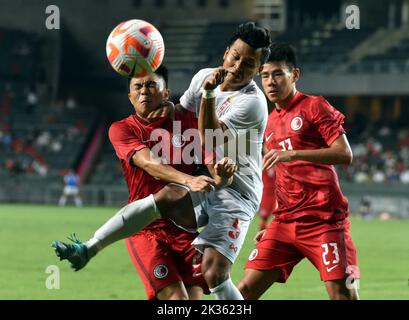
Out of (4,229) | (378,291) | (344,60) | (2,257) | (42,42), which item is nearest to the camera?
(378,291)

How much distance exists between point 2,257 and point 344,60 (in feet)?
92.7

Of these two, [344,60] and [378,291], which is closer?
[378,291]

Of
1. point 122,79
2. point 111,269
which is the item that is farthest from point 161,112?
point 122,79

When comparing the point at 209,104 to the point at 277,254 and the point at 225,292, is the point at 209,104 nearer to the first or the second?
the point at 225,292

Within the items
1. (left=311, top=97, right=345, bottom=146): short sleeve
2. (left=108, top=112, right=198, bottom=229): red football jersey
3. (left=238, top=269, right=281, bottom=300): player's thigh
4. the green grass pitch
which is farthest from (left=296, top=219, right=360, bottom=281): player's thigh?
the green grass pitch

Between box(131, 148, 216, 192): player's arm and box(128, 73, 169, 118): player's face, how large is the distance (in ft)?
1.10

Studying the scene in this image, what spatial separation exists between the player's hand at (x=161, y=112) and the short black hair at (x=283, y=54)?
3.22 feet

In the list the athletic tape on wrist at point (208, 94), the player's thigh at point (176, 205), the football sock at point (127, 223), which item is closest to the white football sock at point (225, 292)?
the player's thigh at point (176, 205)

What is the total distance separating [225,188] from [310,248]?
0.95 m

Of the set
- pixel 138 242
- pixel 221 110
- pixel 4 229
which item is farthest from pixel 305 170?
pixel 4 229

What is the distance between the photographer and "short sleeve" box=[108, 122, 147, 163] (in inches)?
294

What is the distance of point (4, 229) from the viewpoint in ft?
74.8

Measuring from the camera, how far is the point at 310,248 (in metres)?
8.06

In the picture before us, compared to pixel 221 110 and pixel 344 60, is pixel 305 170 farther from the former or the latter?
pixel 344 60
